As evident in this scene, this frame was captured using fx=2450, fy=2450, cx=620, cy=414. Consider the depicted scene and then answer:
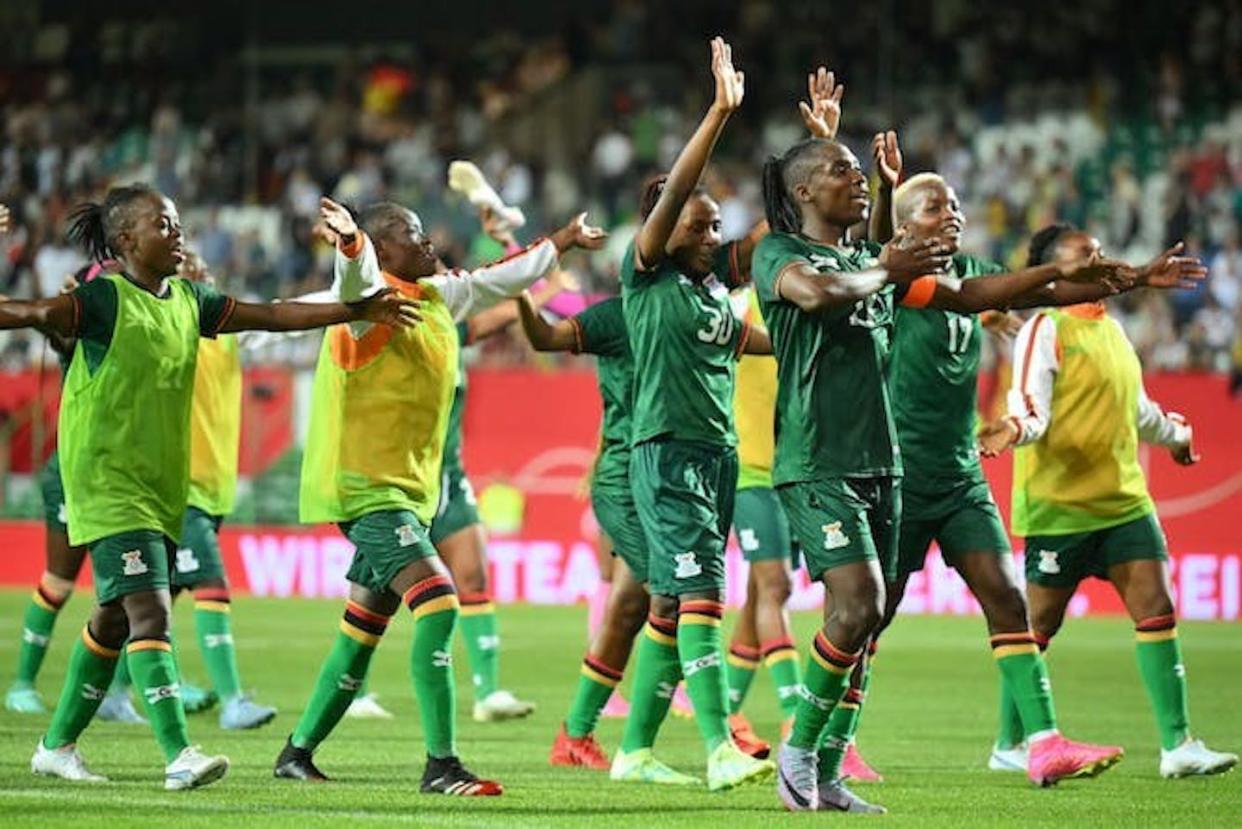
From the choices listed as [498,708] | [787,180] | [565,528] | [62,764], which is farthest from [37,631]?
[565,528]

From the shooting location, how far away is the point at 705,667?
982 centimetres

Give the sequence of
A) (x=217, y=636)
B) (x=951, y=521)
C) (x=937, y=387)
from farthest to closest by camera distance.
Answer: (x=217, y=636), (x=937, y=387), (x=951, y=521)

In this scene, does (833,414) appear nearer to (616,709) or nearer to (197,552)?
(197,552)

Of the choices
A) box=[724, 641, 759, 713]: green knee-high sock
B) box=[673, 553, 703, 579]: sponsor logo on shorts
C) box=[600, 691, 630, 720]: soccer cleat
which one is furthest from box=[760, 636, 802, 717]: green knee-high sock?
box=[600, 691, 630, 720]: soccer cleat

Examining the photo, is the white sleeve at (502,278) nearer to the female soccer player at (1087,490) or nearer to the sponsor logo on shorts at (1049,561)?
the female soccer player at (1087,490)

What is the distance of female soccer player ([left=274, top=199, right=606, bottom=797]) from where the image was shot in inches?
383

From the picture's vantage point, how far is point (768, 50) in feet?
107

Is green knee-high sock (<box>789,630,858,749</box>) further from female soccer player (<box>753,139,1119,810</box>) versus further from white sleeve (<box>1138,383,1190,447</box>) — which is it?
white sleeve (<box>1138,383,1190,447</box>)

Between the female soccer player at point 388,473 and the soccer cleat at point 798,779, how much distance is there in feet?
3.94

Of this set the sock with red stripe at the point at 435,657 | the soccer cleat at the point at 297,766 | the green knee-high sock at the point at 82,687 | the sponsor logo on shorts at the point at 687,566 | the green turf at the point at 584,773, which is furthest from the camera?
the soccer cleat at the point at 297,766

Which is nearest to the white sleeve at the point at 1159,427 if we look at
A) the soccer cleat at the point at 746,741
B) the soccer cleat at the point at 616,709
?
the soccer cleat at the point at 746,741

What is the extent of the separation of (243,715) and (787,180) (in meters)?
4.95

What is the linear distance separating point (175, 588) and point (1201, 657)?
27.8 ft

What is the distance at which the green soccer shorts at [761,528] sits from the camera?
1216cm
